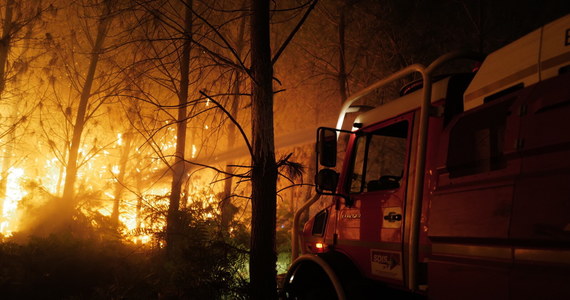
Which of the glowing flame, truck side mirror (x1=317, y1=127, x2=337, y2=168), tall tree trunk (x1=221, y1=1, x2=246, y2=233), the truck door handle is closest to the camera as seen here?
the truck door handle

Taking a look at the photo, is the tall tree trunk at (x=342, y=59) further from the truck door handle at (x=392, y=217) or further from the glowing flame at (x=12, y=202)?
the glowing flame at (x=12, y=202)

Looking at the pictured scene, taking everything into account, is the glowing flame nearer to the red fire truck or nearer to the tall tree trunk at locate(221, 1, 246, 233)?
the tall tree trunk at locate(221, 1, 246, 233)

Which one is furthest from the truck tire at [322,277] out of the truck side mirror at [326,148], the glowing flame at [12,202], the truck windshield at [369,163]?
the glowing flame at [12,202]

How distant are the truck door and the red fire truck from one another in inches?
0.5

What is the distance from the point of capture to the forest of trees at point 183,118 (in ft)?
16.0

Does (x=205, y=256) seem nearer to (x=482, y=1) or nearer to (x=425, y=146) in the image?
(x=425, y=146)

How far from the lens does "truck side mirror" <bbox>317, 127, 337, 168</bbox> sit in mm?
3658

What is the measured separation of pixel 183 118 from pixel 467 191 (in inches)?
→ 319

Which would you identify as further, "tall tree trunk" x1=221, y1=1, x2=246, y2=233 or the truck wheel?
"tall tree trunk" x1=221, y1=1, x2=246, y2=233

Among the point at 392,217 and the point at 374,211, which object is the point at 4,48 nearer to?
the point at 374,211

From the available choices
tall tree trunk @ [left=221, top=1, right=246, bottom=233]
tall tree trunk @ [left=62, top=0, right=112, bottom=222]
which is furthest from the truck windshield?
tall tree trunk @ [left=62, top=0, right=112, bottom=222]

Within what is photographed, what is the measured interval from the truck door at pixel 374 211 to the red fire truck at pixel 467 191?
0.04 feet

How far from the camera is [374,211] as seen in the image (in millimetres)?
Result: 3436

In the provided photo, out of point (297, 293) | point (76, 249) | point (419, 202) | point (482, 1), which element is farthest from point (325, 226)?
point (482, 1)
